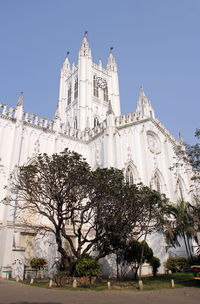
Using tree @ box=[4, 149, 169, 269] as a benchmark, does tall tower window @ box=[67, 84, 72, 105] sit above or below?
above

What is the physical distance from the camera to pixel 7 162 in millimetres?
20703

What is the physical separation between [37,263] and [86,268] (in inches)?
236

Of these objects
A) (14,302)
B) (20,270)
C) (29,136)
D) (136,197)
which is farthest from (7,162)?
(14,302)

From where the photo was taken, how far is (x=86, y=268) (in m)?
13.7

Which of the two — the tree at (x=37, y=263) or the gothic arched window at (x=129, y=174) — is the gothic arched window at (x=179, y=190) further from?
the tree at (x=37, y=263)

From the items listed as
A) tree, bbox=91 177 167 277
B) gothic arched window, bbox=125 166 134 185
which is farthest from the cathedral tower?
tree, bbox=91 177 167 277

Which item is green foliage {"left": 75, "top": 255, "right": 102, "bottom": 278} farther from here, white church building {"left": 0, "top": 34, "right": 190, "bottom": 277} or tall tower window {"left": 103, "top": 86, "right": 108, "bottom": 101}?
tall tower window {"left": 103, "top": 86, "right": 108, "bottom": 101}

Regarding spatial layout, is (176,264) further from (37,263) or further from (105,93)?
(105,93)

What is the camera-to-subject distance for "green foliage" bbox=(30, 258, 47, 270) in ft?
58.2

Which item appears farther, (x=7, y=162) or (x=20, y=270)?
(x=7, y=162)

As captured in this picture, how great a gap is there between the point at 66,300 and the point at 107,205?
705 centimetres

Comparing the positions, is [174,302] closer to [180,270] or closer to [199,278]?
[199,278]

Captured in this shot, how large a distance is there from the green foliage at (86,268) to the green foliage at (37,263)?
5.41m

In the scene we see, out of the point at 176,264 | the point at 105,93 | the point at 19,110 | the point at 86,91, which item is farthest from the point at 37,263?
the point at 105,93
